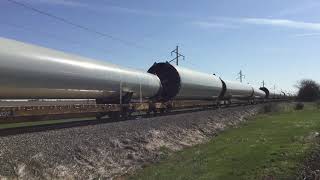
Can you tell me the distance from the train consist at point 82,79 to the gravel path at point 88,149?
5.73 ft

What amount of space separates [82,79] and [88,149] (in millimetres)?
4459

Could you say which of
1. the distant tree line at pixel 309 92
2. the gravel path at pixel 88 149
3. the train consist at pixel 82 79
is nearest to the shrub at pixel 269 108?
the train consist at pixel 82 79

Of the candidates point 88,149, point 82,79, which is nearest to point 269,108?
point 82,79

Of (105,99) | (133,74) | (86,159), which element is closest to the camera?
(86,159)

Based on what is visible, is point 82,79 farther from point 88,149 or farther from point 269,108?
point 269,108

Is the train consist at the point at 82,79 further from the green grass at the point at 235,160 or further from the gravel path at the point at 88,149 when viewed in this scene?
the green grass at the point at 235,160

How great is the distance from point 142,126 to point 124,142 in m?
3.64

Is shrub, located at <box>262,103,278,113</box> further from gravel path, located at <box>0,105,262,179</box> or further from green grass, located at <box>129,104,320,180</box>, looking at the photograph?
gravel path, located at <box>0,105,262,179</box>

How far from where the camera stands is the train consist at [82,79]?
16.7 metres

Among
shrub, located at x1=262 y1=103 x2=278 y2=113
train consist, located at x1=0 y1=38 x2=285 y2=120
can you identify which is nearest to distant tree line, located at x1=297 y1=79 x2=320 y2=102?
shrub, located at x1=262 y1=103 x2=278 y2=113

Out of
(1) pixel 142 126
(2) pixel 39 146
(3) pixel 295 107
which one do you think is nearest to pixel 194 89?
(1) pixel 142 126

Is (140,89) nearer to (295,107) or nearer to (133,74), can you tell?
(133,74)

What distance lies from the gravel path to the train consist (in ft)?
5.73

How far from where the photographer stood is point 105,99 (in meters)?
25.5
